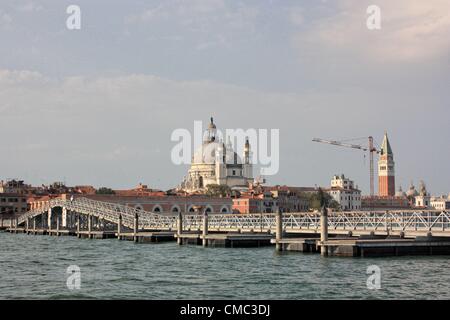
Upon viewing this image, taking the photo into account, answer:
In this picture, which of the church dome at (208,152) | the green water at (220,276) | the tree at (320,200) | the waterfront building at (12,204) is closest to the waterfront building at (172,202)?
the tree at (320,200)

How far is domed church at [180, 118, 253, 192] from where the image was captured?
153875mm

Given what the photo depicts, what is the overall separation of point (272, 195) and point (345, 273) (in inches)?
3922

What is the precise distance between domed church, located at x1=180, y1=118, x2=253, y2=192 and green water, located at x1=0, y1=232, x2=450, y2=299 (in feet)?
350

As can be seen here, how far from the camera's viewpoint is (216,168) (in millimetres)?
154500

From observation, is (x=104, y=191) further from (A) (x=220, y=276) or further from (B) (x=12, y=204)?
(A) (x=220, y=276)

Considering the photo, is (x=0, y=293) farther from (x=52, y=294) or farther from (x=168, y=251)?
(x=168, y=251)

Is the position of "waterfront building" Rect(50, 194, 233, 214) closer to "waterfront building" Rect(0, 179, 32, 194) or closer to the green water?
"waterfront building" Rect(0, 179, 32, 194)

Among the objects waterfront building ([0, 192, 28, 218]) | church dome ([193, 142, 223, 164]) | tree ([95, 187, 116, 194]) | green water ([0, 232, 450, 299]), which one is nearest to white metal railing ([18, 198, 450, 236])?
green water ([0, 232, 450, 299])

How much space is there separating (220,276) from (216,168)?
122 meters
